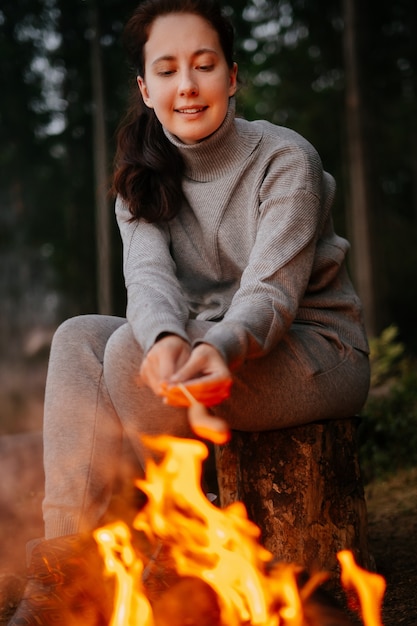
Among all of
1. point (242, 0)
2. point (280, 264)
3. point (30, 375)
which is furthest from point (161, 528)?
point (30, 375)

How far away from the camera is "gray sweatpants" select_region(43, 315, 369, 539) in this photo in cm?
221

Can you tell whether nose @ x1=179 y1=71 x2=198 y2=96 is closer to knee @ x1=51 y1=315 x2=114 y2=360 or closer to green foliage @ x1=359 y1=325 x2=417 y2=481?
knee @ x1=51 y1=315 x2=114 y2=360

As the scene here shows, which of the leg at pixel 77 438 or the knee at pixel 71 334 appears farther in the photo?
the knee at pixel 71 334

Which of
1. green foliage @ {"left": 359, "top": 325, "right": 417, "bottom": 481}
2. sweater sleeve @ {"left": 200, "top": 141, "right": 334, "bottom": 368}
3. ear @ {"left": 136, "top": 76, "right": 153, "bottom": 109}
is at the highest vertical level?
ear @ {"left": 136, "top": 76, "right": 153, "bottom": 109}

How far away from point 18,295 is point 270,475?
20.9 meters

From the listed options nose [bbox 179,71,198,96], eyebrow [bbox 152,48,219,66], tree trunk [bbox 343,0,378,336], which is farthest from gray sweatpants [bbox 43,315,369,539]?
tree trunk [bbox 343,0,378,336]

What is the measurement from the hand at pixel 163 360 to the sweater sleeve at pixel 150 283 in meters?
0.03

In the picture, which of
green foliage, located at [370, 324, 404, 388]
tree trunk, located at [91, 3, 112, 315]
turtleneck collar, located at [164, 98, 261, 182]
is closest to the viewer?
turtleneck collar, located at [164, 98, 261, 182]

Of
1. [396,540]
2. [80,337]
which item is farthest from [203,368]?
[396,540]

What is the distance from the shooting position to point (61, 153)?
1753cm

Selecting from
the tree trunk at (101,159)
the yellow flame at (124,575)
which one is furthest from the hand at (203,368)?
the tree trunk at (101,159)

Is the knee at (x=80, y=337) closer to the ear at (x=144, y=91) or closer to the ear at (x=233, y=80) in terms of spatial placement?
the ear at (x=144, y=91)

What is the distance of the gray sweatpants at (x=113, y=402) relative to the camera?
2213 millimetres

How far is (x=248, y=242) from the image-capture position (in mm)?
2582
